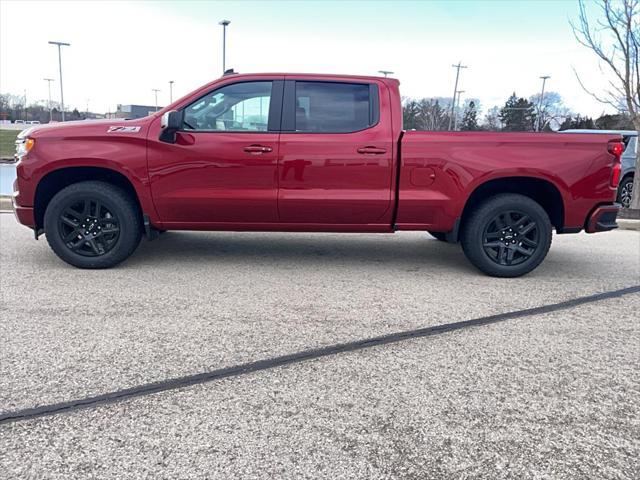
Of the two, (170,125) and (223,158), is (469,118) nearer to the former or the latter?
(223,158)

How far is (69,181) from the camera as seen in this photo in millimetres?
5043

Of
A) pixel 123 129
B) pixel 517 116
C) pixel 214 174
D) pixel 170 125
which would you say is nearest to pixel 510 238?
pixel 214 174

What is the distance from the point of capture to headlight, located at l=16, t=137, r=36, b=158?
15.6 ft

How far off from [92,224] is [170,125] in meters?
1.28

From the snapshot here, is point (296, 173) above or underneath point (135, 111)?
underneath

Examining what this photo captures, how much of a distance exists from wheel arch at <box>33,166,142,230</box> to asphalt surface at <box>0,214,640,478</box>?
0.61 metres

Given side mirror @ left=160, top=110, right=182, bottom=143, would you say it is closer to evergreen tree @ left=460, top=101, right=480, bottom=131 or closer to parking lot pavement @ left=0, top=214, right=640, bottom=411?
parking lot pavement @ left=0, top=214, right=640, bottom=411

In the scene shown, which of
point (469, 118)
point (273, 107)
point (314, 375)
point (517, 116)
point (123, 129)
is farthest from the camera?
point (517, 116)

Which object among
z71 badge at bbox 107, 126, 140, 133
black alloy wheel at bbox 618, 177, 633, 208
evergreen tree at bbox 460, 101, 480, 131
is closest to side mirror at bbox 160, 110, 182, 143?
z71 badge at bbox 107, 126, 140, 133

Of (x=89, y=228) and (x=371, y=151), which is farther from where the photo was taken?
(x=89, y=228)

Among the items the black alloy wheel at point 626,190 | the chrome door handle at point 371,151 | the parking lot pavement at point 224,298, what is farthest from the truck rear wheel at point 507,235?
the black alloy wheel at point 626,190

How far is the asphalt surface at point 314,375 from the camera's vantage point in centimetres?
210

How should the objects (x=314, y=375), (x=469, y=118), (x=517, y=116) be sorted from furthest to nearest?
1. (x=517, y=116)
2. (x=469, y=118)
3. (x=314, y=375)

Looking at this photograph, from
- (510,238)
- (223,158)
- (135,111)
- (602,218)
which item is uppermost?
(135,111)
